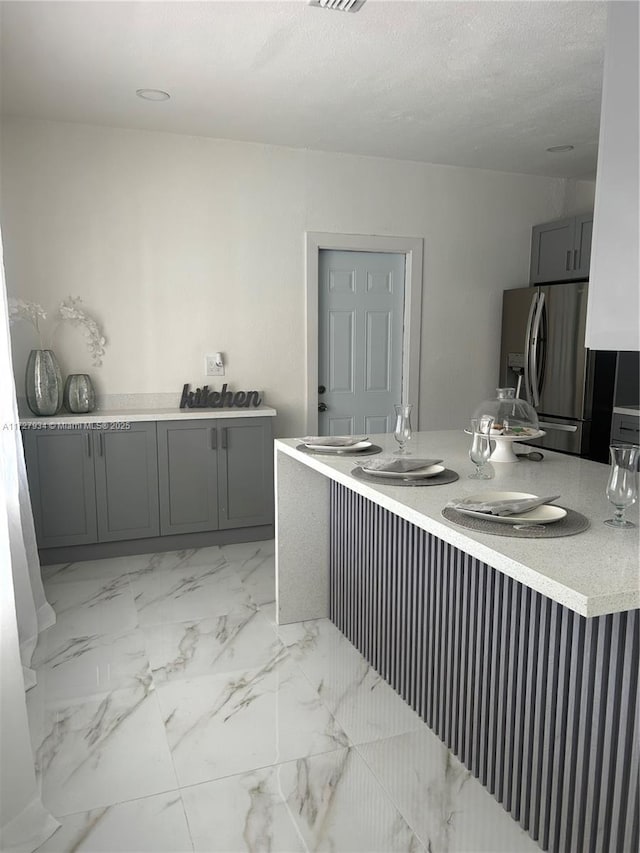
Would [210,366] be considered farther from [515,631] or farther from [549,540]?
[549,540]

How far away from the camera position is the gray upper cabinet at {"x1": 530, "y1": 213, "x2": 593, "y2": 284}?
459 cm

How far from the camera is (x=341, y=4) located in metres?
2.44

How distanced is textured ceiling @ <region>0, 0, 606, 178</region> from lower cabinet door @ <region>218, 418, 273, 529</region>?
6.13 feet

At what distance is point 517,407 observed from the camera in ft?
8.39

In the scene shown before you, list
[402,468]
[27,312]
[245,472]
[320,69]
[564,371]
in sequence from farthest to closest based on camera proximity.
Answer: [564,371], [245,472], [27,312], [320,69], [402,468]

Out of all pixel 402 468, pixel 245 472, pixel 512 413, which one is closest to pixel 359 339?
pixel 245 472

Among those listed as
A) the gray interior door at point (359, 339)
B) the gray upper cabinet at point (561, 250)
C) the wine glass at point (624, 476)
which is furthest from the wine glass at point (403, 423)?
the gray upper cabinet at point (561, 250)

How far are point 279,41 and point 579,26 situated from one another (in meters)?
1.24

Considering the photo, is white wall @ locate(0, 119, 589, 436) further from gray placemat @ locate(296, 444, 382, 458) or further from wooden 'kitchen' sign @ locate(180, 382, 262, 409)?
gray placemat @ locate(296, 444, 382, 458)

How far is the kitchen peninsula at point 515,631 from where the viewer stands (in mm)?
1410

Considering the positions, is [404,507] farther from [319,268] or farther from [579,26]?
[319,268]

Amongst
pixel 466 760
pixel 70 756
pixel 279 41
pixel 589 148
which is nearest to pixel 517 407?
pixel 466 760

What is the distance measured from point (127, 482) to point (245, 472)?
2.44 ft

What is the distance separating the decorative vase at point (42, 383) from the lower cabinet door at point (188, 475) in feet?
2.14
